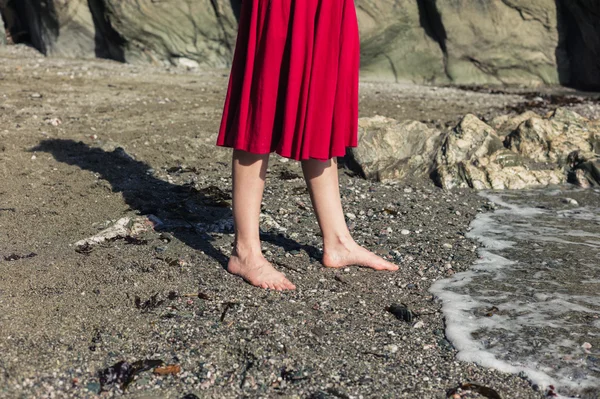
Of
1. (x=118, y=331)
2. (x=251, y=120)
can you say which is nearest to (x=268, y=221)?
(x=251, y=120)

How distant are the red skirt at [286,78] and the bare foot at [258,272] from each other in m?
0.52

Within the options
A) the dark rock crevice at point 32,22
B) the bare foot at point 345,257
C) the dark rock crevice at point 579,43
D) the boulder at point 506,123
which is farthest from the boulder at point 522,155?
the dark rock crevice at point 32,22

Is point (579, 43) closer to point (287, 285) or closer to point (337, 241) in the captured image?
point (337, 241)

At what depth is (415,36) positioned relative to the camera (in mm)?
10828

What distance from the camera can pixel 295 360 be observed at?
2656mm

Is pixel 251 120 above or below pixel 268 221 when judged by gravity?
above

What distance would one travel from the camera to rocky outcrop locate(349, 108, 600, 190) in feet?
18.5

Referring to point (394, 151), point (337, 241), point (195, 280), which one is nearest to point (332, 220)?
point (337, 241)

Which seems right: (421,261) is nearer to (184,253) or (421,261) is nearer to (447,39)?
(184,253)

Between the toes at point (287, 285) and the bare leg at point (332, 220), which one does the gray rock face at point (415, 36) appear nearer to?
the bare leg at point (332, 220)

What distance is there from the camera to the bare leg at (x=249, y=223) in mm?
3211

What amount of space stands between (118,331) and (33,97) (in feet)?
17.8

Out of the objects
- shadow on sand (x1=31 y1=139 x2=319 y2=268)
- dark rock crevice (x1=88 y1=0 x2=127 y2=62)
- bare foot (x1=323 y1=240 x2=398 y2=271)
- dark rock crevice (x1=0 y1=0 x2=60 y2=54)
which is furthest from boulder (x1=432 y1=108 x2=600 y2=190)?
dark rock crevice (x1=0 y1=0 x2=60 y2=54)

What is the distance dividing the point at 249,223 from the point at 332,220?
42 centimetres
